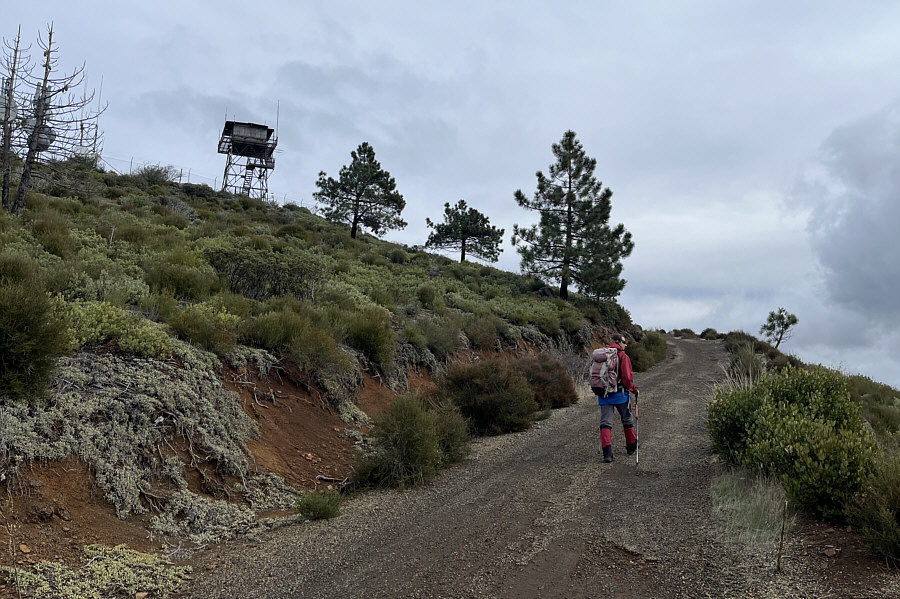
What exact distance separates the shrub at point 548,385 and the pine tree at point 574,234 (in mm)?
16293

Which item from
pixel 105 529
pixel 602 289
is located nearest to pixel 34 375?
pixel 105 529

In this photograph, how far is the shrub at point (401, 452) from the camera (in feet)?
23.9

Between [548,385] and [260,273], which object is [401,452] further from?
[260,273]

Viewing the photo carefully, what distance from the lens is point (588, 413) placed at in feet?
40.4

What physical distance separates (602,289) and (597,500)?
81.5 feet

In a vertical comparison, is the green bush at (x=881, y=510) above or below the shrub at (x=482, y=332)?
below

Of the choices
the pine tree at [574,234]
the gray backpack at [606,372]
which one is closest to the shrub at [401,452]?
the gray backpack at [606,372]

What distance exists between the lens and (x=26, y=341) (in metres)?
5.22

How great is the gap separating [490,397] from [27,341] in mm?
7527

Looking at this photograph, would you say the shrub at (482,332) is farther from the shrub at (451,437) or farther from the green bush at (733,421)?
the green bush at (733,421)

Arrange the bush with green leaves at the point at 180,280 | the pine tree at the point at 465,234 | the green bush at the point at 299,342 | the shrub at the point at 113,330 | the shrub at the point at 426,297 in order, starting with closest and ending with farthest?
the shrub at the point at 113,330 → the green bush at the point at 299,342 → the bush with green leaves at the point at 180,280 → the shrub at the point at 426,297 → the pine tree at the point at 465,234

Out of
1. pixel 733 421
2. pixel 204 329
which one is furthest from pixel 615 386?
pixel 204 329

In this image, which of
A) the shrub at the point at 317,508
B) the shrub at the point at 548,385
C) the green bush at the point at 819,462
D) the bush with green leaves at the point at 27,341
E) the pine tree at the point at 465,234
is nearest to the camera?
the green bush at the point at 819,462

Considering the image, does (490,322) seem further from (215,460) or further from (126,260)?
(215,460)
